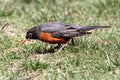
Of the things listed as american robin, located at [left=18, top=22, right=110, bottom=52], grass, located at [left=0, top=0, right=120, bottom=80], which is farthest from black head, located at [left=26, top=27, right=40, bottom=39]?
grass, located at [left=0, top=0, right=120, bottom=80]

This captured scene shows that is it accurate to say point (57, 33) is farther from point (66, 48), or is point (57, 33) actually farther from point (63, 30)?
point (66, 48)

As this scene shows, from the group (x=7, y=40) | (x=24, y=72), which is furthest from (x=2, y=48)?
(x=24, y=72)

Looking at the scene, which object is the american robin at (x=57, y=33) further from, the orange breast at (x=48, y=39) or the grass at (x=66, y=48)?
the grass at (x=66, y=48)

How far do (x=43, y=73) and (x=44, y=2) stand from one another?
16.4ft

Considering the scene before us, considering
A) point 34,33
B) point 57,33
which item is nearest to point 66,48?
point 57,33

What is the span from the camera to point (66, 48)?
8.95m

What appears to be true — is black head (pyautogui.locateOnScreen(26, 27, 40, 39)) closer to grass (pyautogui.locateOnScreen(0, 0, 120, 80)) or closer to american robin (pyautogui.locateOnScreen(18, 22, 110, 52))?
american robin (pyautogui.locateOnScreen(18, 22, 110, 52))

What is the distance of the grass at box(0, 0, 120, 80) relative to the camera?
7758 mm

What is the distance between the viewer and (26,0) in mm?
12750

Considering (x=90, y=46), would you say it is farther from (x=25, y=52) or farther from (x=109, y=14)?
(x=109, y=14)

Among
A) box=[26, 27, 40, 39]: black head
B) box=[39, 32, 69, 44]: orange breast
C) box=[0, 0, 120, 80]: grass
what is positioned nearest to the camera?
box=[0, 0, 120, 80]: grass

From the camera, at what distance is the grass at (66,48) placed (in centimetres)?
776

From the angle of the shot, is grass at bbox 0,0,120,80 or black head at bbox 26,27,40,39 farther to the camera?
black head at bbox 26,27,40,39

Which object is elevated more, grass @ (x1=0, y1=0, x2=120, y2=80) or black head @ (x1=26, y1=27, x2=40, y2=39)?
black head @ (x1=26, y1=27, x2=40, y2=39)
